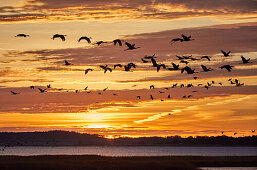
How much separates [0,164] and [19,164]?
98.8 inches

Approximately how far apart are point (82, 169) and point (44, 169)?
492cm

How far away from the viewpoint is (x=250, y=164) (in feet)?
309

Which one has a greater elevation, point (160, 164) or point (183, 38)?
point (183, 38)

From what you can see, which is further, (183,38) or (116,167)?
(116,167)

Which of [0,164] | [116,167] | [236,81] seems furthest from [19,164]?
[236,81]

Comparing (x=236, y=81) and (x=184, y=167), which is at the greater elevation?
(x=236, y=81)

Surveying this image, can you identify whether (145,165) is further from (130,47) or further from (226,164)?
(130,47)

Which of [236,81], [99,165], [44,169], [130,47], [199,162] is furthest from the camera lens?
[199,162]

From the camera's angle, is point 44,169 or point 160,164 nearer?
point 44,169

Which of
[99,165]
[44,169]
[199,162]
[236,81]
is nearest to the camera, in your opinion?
[236,81]

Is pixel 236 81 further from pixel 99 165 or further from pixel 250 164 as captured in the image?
pixel 250 164

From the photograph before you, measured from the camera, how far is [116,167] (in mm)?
70250

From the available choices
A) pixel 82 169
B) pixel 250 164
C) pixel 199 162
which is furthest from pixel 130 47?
pixel 250 164

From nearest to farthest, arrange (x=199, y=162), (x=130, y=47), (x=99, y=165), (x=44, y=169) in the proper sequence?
(x=130, y=47) < (x=44, y=169) < (x=99, y=165) < (x=199, y=162)
